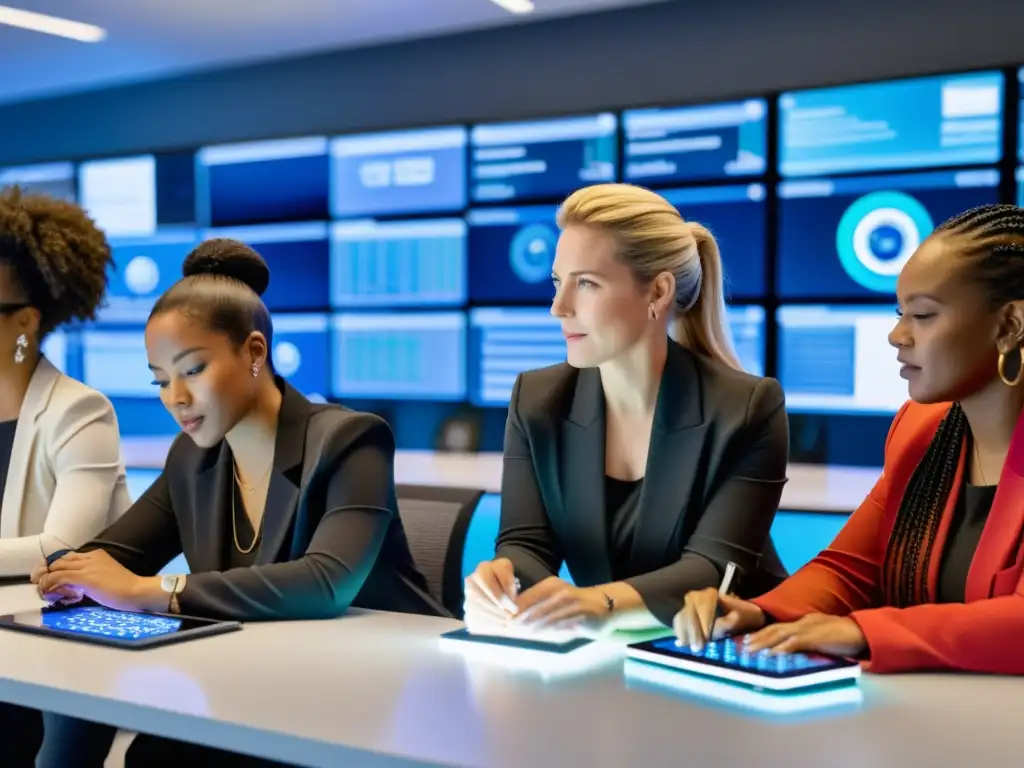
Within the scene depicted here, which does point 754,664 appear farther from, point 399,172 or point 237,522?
point 399,172

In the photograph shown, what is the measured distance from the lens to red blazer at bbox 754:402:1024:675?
4.55 feet

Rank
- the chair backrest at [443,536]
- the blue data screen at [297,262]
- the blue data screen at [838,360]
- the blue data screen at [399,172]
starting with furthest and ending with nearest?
1. the blue data screen at [297,262]
2. the blue data screen at [399,172]
3. the blue data screen at [838,360]
4. the chair backrest at [443,536]

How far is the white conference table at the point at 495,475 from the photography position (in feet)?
11.3

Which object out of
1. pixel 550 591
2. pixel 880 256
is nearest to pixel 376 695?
pixel 550 591

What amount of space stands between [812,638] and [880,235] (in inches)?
108

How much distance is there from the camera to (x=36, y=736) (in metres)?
2.14

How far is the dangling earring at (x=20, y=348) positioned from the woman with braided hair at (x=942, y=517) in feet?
5.04

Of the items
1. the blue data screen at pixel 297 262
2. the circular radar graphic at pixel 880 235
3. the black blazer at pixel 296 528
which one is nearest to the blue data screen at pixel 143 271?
the blue data screen at pixel 297 262

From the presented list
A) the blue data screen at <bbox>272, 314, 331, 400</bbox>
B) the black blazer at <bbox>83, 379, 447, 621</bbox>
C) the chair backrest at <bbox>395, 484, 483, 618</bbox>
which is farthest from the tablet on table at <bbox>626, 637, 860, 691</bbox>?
the blue data screen at <bbox>272, 314, 331, 400</bbox>

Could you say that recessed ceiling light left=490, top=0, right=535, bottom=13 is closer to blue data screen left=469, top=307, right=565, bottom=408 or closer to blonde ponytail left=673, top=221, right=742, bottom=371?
blue data screen left=469, top=307, right=565, bottom=408

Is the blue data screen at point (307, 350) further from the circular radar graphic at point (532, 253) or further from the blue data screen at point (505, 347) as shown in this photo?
the circular radar graphic at point (532, 253)

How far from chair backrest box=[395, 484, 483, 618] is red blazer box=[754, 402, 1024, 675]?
0.83 meters

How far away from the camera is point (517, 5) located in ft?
14.6

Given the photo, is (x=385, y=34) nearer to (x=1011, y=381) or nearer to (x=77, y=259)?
(x=77, y=259)
